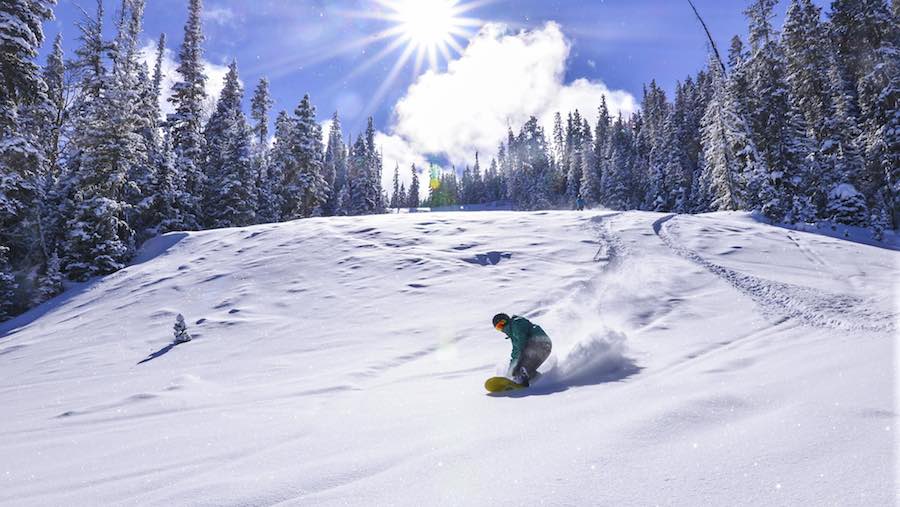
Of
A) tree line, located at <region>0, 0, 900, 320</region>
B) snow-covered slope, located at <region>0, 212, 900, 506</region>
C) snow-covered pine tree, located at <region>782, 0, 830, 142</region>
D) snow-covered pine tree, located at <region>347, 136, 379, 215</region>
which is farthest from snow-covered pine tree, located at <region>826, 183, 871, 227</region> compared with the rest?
snow-covered pine tree, located at <region>347, 136, 379, 215</region>

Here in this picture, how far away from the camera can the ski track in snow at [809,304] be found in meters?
8.11

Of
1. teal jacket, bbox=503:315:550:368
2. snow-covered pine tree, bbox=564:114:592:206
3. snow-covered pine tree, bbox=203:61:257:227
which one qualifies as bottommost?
teal jacket, bbox=503:315:550:368

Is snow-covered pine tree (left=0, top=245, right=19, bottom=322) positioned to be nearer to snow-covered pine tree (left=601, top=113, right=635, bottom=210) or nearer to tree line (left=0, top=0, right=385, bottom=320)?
tree line (left=0, top=0, right=385, bottom=320)

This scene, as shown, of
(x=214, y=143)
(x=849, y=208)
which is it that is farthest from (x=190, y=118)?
(x=849, y=208)

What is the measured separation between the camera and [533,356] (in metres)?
6.22

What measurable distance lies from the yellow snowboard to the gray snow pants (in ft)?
1.18

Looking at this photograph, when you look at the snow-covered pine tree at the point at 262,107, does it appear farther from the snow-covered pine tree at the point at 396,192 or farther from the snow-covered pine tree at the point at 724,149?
the snow-covered pine tree at the point at 396,192

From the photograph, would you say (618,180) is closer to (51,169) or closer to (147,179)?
(147,179)

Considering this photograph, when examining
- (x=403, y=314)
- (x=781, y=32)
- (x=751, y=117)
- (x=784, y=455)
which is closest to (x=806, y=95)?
(x=781, y=32)

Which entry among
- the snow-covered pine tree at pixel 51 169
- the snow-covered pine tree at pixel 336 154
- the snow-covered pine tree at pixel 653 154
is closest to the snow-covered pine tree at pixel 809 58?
the snow-covered pine tree at pixel 653 154

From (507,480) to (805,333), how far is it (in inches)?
290

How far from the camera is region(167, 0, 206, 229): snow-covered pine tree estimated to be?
100ft

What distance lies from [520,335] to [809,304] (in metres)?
7.17

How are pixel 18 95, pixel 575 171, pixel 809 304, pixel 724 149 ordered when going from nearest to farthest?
pixel 809 304, pixel 18 95, pixel 724 149, pixel 575 171
